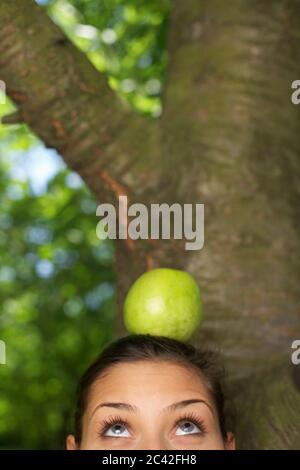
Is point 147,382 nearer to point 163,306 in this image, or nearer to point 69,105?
point 163,306

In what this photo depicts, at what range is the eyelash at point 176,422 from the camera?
1.78 meters

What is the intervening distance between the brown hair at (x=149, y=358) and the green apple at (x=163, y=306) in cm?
4

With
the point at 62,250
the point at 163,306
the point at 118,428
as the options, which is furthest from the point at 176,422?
the point at 62,250

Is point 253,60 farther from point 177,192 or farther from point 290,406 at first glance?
point 290,406

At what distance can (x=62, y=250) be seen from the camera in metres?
5.80

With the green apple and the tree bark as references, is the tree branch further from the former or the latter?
the green apple

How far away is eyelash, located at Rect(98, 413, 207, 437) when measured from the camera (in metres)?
1.78

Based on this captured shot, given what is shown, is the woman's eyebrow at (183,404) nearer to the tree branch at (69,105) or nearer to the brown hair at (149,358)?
the brown hair at (149,358)

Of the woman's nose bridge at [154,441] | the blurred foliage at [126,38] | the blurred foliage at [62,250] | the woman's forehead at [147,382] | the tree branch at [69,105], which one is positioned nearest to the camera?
the woman's nose bridge at [154,441]

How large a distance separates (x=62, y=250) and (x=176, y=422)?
411 cm

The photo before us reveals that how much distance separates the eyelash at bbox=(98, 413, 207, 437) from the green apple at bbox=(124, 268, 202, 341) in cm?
28

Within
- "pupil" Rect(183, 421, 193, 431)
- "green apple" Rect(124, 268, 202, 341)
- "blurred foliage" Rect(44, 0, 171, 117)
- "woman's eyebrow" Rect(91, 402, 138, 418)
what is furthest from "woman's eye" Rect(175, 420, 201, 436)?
"blurred foliage" Rect(44, 0, 171, 117)

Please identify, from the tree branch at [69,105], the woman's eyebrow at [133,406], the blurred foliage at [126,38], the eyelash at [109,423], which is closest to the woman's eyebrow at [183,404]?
A: the woman's eyebrow at [133,406]

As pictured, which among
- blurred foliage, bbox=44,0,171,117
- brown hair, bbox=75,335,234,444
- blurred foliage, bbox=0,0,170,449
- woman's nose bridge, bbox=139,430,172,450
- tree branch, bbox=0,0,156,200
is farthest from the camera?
blurred foliage, bbox=0,0,170,449
